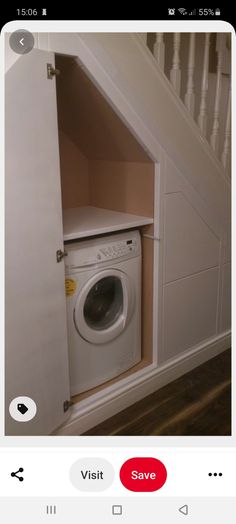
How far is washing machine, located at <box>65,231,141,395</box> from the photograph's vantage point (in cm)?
141

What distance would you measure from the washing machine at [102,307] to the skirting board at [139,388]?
86mm

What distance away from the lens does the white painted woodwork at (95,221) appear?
1368mm

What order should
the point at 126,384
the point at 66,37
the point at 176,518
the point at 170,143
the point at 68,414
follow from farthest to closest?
the point at 126,384 → the point at 170,143 → the point at 68,414 → the point at 66,37 → the point at 176,518

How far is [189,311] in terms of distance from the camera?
184cm

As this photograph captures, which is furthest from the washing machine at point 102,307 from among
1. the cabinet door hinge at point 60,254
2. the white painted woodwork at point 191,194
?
the white painted woodwork at point 191,194

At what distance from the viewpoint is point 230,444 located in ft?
2.07

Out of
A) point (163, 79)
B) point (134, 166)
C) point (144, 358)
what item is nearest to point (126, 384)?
point (144, 358)

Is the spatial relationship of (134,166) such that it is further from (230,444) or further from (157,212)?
(230,444)

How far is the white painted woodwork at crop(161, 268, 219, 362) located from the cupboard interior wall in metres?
0.09

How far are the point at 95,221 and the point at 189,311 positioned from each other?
0.65 meters

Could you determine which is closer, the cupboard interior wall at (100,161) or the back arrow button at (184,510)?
the back arrow button at (184,510)

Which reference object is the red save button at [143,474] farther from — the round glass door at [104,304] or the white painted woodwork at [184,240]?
the white painted woodwork at [184,240]

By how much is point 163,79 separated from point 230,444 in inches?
49.9

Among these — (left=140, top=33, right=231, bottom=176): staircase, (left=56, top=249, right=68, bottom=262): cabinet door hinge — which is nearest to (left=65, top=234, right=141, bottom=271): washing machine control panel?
(left=56, top=249, right=68, bottom=262): cabinet door hinge
